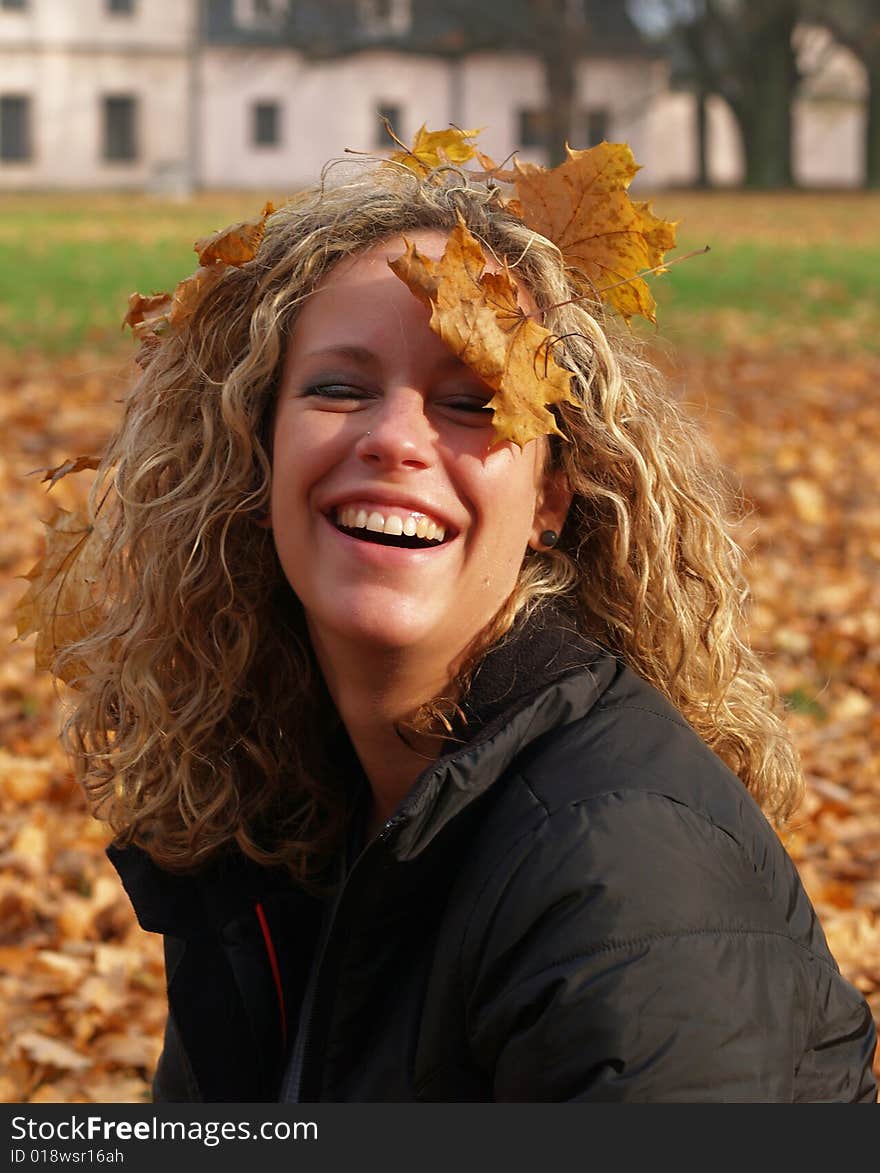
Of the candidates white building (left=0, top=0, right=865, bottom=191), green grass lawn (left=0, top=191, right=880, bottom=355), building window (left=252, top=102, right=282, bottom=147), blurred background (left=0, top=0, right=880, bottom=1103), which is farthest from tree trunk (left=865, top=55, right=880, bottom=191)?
building window (left=252, top=102, right=282, bottom=147)

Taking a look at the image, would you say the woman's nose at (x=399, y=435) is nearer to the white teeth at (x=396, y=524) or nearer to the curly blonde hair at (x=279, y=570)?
the white teeth at (x=396, y=524)

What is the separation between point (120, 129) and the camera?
51.2m

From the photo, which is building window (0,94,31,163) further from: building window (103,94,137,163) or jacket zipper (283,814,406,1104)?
jacket zipper (283,814,406,1104)

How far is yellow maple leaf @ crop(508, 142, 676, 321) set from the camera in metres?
2.10

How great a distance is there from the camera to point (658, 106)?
1986 inches

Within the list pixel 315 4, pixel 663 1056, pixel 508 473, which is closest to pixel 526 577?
pixel 508 473

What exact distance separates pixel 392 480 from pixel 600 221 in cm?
47

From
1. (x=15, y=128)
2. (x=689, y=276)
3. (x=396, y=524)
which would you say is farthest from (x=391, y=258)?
(x=15, y=128)

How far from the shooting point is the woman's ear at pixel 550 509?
7.23 feet

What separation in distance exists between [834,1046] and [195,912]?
892 millimetres

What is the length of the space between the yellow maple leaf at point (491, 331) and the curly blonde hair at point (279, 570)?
0.39ft

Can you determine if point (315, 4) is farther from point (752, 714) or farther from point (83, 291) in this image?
point (752, 714)

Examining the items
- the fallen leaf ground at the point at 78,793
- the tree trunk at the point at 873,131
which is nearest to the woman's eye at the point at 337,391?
the fallen leaf ground at the point at 78,793

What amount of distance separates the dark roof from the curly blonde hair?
1105 inches
